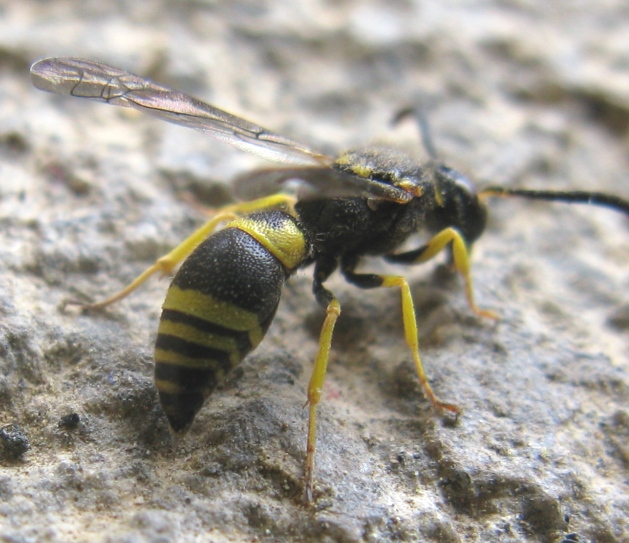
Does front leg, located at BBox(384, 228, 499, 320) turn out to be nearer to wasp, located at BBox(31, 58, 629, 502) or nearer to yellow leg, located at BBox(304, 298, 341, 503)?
wasp, located at BBox(31, 58, 629, 502)

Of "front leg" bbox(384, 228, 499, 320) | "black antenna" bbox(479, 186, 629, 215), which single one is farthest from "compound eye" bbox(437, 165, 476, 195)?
"front leg" bbox(384, 228, 499, 320)

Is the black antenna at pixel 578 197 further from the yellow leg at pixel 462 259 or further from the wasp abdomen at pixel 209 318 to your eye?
the wasp abdomen at pixel 209 318

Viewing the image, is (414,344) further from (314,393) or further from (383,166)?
(383,166)

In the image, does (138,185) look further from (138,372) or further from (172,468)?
(172,468)

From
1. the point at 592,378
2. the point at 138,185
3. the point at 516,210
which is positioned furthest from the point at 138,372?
the point at 516,210

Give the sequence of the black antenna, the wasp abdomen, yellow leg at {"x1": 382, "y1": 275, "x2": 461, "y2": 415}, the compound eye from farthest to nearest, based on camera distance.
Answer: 1. the compound eye
2. the black antenna
3. yellow leg at {"x1": 382, "y1": 275, "x2": 461, "y2": 415}
4. the wasp abdomen

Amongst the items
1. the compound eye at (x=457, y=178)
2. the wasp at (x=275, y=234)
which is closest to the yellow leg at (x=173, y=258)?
the wasp at (x=275, y=234)
